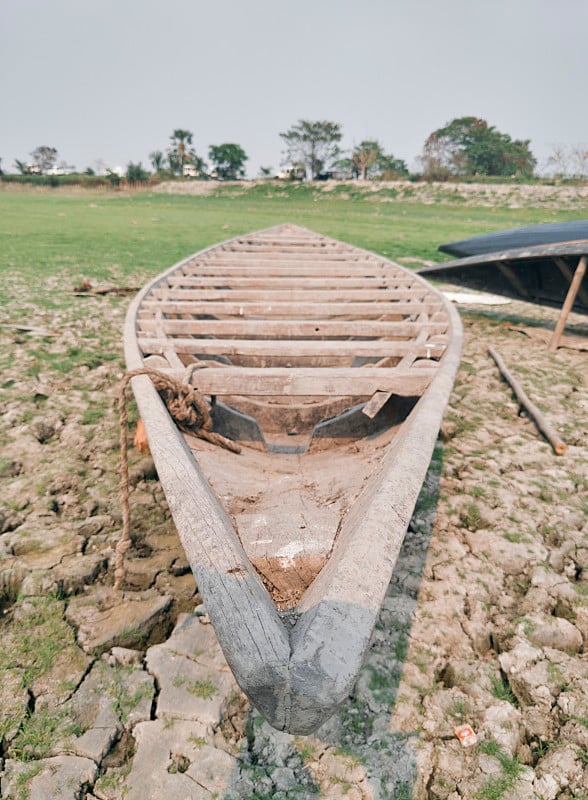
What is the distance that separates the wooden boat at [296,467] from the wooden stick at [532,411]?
909 mm

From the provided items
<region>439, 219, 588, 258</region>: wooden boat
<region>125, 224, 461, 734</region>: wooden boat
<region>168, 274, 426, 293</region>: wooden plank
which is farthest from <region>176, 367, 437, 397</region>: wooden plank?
<region>439, 219, 588, 258</region>: wooden boat

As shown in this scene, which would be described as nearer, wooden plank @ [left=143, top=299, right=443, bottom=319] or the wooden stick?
the wooden stick

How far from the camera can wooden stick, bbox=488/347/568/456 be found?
10.9 ft

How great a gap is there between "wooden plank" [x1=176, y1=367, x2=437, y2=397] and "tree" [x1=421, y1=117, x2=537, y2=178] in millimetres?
50710

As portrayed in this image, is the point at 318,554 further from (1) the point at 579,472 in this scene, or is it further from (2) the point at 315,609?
(1) the point at 579,472

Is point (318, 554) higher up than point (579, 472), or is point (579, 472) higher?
point (318, 554)

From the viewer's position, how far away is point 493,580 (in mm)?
2250

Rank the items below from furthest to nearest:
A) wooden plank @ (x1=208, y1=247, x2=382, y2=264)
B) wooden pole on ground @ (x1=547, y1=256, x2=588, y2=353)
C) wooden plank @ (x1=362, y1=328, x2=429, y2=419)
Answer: wooden plank @ (x1=208, y1=247, x2=382, y2=264) < wooden pole on ground @ (x1=547, y1=256, x2=588, y2=353) < wooden plank @ (x1=362, y1=328, x2=429, y2=419)

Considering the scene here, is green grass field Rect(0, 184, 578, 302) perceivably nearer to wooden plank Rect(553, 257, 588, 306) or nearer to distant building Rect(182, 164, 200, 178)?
wooden plank Rect(553, 257, 588, 306)

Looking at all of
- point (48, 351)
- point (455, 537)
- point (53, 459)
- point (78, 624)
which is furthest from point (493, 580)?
point (48, 351)

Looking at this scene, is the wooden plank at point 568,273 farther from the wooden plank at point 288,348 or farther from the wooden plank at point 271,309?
the wooden plank at point 288,348

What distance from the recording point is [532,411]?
12.6 feet

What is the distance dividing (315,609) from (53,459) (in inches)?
98.5

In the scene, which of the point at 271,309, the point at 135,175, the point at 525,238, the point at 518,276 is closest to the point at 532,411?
the point at 271,309
